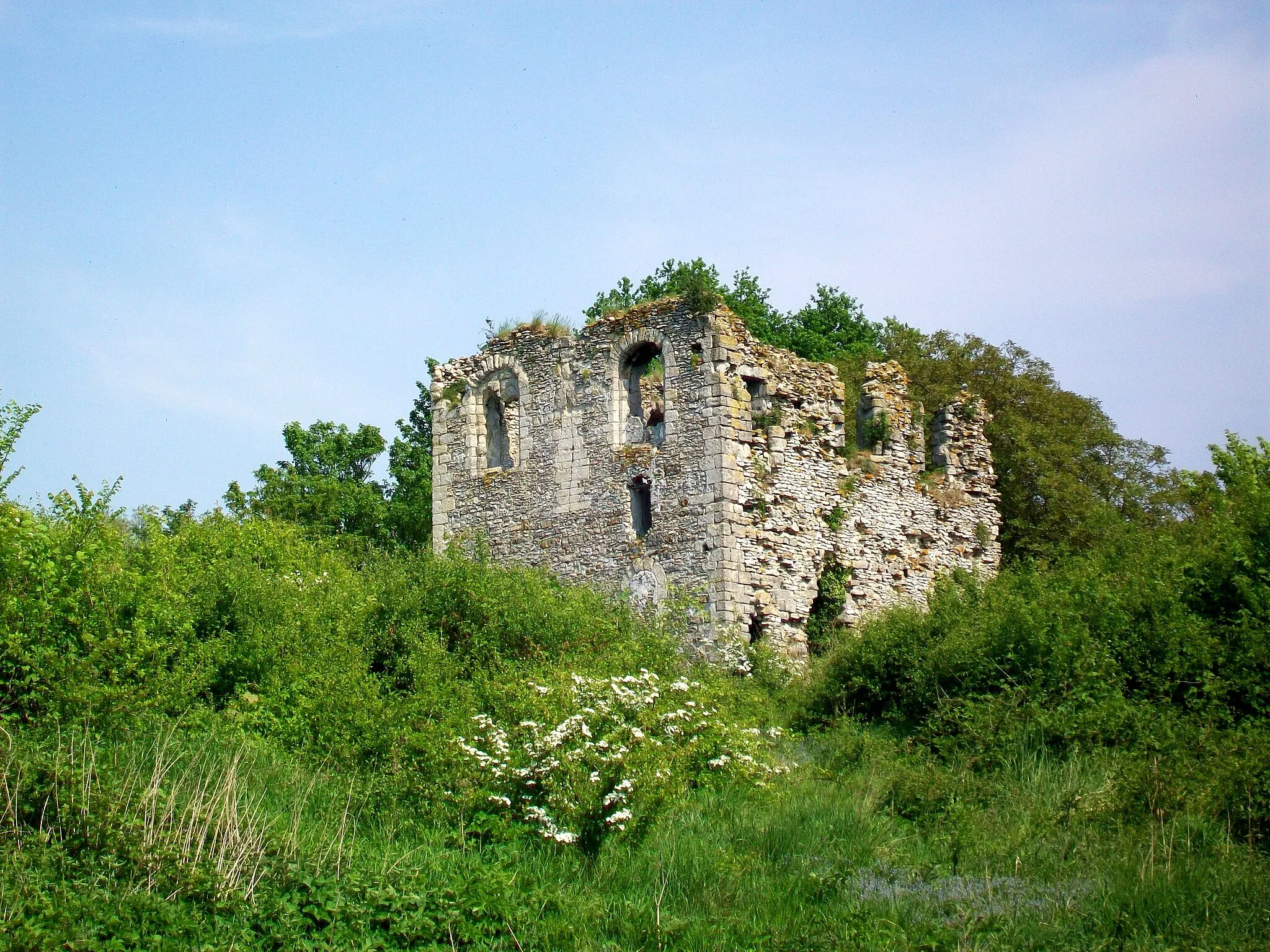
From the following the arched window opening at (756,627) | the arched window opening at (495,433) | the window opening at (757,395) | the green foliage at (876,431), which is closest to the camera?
the arched window opening at (756,627)

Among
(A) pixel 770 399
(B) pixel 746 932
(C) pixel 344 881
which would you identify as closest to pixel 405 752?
(C) pixel 344 881

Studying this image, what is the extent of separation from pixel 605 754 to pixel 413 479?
58.8 ft

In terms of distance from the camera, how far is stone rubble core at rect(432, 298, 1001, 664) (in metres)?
17.3

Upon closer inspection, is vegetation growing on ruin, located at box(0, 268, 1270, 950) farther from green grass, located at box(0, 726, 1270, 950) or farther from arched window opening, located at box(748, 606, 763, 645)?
arched window opening, located at box(748, 606, 763, 645)

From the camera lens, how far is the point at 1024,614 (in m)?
14.2

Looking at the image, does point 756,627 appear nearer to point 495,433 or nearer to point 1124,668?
point 1124,668

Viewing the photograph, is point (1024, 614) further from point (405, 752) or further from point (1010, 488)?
point (1010, 488)

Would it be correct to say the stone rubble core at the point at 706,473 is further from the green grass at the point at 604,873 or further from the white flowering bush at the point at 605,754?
the green grass at the point at 604,873

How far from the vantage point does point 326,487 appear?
28.6 meters

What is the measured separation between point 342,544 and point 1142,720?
16.5 metres

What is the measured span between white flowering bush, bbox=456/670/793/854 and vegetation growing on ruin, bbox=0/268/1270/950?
0.04 m

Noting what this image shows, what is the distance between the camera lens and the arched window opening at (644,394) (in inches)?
724

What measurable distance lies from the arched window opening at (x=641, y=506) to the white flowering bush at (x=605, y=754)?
15.4 feet

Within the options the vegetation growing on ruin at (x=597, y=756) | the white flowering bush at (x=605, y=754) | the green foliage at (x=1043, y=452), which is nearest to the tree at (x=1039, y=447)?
the green foliage at (x=1043, y=452)
